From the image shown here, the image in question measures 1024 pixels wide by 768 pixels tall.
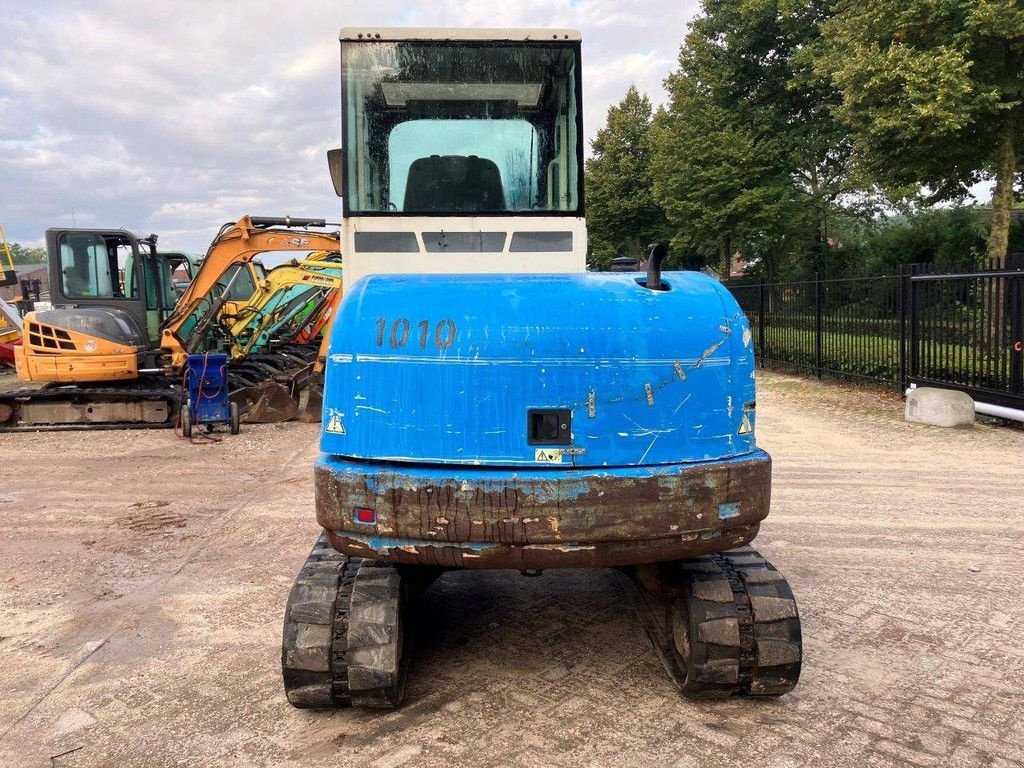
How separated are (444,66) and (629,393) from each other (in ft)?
8.87

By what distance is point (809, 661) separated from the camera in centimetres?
364

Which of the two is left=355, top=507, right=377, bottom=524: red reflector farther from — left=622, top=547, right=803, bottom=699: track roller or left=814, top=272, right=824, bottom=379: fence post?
left=814, top=272, right=824, bottom=379: fence post

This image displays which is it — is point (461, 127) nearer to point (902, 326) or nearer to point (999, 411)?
point (999, 411)

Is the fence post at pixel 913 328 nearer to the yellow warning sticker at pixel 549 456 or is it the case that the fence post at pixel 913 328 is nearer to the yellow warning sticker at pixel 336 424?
the yellow warning sticker at pixel 549 456

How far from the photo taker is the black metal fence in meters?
9.41

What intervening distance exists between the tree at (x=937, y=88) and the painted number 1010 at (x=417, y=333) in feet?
41.0

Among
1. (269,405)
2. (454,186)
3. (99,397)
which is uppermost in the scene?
(454,186)

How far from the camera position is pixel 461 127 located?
4.65 metres

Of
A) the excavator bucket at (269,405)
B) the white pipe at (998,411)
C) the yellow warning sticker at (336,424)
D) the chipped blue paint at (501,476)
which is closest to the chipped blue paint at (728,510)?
the chipped blue paint at (501,476)

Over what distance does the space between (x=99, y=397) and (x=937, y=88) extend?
44.1 feet

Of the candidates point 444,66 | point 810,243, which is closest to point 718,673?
point 444,66

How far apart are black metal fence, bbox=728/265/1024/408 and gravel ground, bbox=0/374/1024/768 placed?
3.09 meters

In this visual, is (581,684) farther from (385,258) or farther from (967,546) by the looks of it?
(967,546)

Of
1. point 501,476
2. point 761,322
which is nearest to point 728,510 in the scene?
point 501,476
